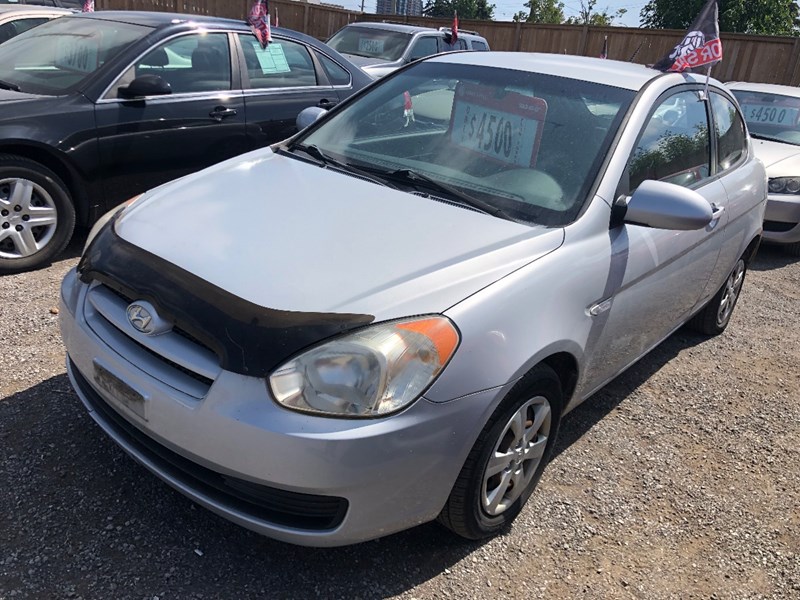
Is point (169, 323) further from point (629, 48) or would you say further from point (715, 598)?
point (629, 48)

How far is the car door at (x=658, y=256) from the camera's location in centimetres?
280

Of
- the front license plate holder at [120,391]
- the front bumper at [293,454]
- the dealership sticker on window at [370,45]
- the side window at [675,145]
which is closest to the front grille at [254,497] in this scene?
the front bumper at [293,454]

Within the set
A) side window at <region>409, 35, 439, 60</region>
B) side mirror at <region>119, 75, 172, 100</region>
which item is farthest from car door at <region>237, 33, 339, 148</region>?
side window at <region>409, 35, 439, 60</region>

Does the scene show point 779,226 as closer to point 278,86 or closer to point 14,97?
point 278,86

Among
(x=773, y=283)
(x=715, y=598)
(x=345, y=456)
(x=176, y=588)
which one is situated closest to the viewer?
(x=345, y=456)

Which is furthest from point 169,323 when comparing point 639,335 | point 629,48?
point 629,48

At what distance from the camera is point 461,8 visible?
5416cm

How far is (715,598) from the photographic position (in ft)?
8.16

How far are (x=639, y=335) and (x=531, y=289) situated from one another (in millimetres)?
1115

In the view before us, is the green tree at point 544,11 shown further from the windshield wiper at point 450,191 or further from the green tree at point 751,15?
the windshield wiper at point 450,191

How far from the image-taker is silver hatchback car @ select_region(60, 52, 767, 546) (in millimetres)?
1992

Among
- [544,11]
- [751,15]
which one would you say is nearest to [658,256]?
[751,15]

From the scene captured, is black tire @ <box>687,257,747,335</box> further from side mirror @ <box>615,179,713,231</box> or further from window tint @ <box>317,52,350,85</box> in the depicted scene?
window tint @ <box>317,52,350,85</box>

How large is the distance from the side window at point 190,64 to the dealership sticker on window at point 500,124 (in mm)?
2664
